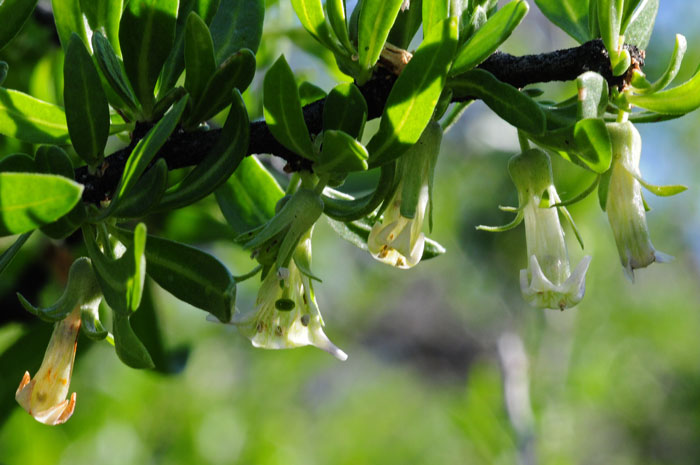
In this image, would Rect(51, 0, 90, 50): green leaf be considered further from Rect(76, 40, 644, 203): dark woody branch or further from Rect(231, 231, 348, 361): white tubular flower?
Rect(231, 231, 348, 361): white tubular flower

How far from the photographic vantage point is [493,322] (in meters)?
2.53

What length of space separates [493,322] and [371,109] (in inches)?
78.8

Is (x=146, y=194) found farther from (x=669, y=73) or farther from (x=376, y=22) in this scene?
(x=669, y=73)

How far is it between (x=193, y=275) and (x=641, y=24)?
45cm

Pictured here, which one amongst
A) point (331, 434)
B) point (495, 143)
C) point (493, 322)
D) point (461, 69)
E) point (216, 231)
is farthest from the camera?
point (331, 434)

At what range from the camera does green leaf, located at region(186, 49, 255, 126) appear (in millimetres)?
579

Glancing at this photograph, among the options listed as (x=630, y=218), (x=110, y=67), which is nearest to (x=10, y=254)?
(x=110, y=67)

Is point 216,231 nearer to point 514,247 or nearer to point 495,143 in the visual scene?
point 514,247

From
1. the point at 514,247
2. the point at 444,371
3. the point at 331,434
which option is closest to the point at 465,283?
the point at 514,247

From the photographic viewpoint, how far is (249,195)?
2.45ft

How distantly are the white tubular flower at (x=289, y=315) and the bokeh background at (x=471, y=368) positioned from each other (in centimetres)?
28

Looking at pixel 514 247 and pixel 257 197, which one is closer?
pixel 257 197

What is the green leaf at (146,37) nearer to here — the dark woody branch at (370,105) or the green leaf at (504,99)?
the dark woody branch at (370,105)

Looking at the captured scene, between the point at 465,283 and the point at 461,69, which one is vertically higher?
the point at 461,69
